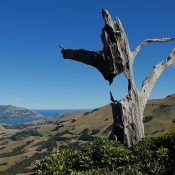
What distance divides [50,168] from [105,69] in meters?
9.36

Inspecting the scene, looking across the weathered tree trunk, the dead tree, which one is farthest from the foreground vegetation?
the dead tree

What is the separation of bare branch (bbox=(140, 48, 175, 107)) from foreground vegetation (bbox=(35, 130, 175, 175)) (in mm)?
6339

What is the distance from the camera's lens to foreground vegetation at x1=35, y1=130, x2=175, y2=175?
18.1 metres

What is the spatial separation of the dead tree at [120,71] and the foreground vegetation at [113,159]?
3633 millimetres

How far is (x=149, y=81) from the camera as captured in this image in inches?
1112

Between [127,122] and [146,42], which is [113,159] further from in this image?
[146,42]

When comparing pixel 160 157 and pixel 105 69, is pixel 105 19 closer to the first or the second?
pixel 105 69

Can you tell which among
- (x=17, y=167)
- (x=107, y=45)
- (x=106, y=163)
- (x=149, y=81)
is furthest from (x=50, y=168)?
(x=17, y=167)

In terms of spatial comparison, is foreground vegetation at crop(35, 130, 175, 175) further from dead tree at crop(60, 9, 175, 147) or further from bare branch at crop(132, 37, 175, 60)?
bare branch at crop(132, 37, 175, 60)

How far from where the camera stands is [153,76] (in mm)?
28609

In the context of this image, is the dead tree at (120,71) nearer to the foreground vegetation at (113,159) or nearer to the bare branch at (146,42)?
the bare branch at (146,42)

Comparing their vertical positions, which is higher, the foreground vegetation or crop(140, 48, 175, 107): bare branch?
crop(140, 48, 175, 107): bare branch

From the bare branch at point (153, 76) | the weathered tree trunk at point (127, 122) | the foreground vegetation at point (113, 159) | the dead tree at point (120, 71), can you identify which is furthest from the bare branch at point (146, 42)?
the foreground vegetation at point (113, 159)

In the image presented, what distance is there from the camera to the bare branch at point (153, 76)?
27.2m
